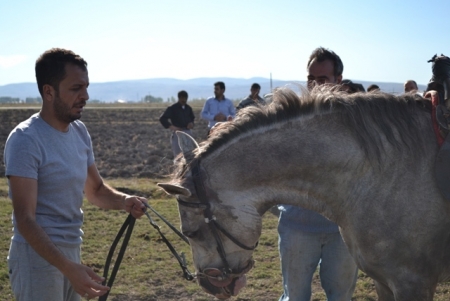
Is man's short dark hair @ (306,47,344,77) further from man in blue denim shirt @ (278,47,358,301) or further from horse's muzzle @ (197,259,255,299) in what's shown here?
horse's muzzle @ (197,259,255,299)

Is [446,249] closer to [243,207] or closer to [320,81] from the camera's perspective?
[243,207]

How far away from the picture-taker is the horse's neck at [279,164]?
2965 mm

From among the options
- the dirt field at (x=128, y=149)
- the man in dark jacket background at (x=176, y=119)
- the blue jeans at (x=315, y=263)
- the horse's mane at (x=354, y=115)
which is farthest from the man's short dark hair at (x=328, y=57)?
the man in dark jacket background at (x=176, y=119)

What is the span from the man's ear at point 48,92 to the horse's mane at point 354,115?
33.7 inches

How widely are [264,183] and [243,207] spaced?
0.18 metres

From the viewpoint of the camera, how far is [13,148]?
2.78m

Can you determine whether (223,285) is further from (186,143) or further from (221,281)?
(186,143)

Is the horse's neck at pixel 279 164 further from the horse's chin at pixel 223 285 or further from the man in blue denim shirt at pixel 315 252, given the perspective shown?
the man in blue denim shirt at pixel 315 252

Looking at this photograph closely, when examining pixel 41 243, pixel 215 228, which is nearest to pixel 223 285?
pixel 215 228

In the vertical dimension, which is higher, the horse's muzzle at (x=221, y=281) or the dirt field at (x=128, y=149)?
the horse's muzzle at (x=221, y=281)

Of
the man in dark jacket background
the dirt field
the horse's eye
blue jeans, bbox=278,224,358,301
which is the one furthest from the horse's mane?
the man in dark jacket background

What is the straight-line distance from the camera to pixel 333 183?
119 inches

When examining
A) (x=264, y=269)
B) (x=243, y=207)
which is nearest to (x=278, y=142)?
(x=243, y=207)

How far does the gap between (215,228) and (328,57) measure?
157 cm
